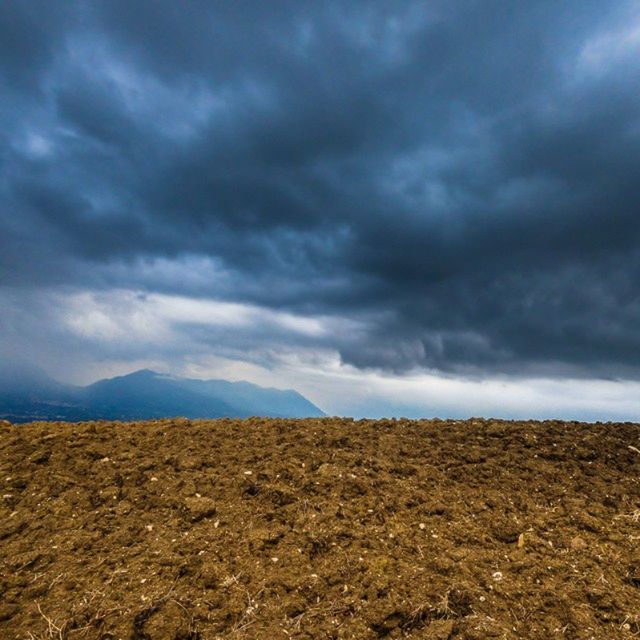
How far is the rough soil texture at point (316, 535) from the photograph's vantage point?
496 cm

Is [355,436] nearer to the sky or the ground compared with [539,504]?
nearer to the sky

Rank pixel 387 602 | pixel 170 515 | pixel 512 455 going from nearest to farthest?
pixel 387 602 < pixel 170 515 < pixel 512 455

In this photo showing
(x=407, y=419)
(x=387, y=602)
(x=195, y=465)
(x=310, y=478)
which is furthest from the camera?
(x=407, y=419)

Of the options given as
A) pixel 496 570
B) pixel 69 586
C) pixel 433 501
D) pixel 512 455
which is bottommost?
pixel 69 586

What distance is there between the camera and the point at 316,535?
616 centimetres

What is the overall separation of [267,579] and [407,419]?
6.76 metres

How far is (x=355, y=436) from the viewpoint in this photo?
997 cm

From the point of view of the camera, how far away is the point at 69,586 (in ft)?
18.3

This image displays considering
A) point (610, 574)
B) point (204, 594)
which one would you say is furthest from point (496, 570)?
point (204, 594)

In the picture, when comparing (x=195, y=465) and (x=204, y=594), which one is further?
(x=195, y=465)

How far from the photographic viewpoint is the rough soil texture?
496 cm

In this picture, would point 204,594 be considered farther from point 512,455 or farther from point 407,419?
point 407,419

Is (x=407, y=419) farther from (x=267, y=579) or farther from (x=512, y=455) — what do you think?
(x=267, y=579)

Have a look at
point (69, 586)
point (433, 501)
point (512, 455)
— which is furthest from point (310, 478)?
point (512, 455)
